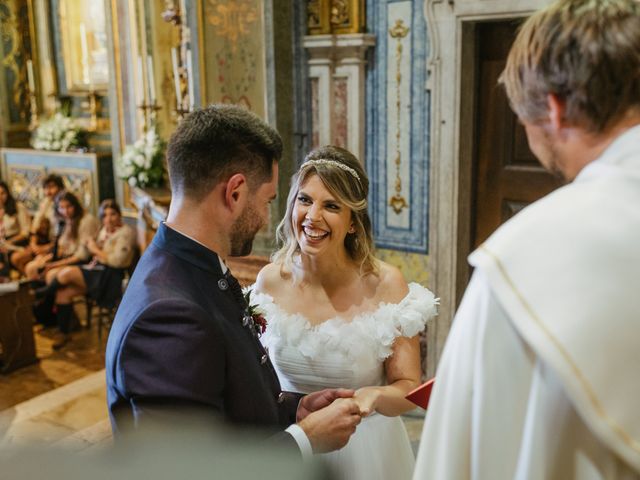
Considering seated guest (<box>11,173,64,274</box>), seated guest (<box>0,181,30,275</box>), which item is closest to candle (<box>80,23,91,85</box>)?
seated guest (<box>0,181,30,275</box>)

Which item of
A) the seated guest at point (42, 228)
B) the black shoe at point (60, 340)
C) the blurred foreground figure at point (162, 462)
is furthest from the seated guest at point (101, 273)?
the blurred foreground figure at point (162, 462)

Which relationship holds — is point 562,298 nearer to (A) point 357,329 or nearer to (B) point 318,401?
(B) point 318,401

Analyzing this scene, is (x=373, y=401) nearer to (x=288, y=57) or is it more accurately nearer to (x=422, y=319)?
(x=422, y=319)

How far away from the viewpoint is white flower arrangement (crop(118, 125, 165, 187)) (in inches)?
263

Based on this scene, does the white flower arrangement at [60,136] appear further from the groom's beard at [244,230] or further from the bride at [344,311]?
the groom's beard at [244,230]

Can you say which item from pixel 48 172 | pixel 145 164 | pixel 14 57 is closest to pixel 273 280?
pixel 145 164

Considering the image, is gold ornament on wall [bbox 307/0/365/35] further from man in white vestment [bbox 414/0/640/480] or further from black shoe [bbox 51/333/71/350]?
man in white vestment [bbox 414/0/640/480]

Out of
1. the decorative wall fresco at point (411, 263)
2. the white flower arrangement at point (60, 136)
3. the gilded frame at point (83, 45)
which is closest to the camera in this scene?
the decorative wall fresco at point (411, 263)

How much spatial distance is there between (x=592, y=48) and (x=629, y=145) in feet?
0.47

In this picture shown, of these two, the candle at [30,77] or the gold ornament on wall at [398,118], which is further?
the candle at [30,77]

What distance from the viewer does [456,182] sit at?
14.1ft

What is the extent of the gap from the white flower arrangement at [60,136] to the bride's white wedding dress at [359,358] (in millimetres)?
7142

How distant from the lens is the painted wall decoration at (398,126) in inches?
170

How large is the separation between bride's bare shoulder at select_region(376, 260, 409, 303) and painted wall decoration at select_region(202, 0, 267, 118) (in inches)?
97.1
